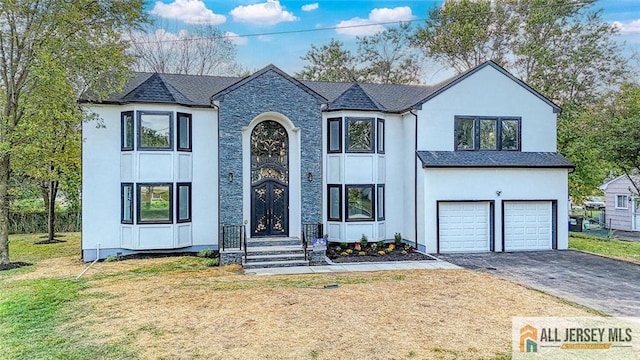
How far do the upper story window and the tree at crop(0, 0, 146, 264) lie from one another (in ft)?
41.6

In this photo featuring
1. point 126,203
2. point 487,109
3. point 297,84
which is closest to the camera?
point 126,203

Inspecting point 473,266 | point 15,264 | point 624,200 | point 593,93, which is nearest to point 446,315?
point 473,266

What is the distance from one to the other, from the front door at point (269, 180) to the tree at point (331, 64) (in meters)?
14.8

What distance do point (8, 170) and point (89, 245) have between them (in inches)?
138

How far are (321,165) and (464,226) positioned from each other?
6088 millimetres

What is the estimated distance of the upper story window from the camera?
631 inches

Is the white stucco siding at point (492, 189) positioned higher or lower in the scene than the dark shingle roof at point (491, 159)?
lower

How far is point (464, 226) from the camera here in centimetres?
1559

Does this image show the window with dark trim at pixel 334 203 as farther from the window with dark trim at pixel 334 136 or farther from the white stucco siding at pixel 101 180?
the white stucco siding at pixel 101 180

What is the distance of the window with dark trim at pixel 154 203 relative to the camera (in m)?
14.1

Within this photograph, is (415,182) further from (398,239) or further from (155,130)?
(155,130)

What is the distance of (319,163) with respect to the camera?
49.1ft

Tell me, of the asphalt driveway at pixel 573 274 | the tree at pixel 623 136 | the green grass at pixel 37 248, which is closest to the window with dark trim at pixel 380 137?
the asphalt driveway at pixel 573 274

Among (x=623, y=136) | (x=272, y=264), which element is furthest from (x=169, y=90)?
(x=623, y=136)
